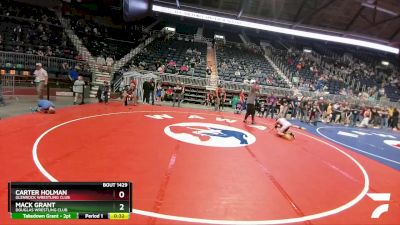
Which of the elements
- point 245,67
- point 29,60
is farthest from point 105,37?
point 245,67

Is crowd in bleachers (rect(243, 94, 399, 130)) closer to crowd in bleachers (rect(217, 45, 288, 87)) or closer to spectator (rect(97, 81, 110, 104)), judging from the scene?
crowd in bleachers (rect(217, 45, 288, 87))

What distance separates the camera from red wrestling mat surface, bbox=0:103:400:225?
3496 millimetres

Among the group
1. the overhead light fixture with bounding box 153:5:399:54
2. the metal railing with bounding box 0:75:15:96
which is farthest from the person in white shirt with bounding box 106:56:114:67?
the metal railing with bounding box 0:75:15:96

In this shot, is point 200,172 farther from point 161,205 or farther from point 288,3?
point 288,3

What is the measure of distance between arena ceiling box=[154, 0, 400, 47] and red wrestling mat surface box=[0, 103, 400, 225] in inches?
623

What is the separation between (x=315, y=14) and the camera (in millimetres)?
21297

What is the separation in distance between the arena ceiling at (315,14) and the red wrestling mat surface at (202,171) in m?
15.8

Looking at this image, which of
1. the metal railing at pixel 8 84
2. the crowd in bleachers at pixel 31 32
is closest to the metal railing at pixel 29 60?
the crowd in bleachers at pixel 31 32

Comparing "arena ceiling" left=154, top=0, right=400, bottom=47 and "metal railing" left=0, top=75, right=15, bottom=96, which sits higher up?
"arena ceiling" left=154, top=0, right=400, bottom=47

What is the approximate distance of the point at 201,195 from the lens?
3846mm

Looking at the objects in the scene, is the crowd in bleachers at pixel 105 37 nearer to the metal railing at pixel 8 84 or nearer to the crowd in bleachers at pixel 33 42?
the crowd in bleachers at pixel 33 42

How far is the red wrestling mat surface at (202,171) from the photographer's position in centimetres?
350
